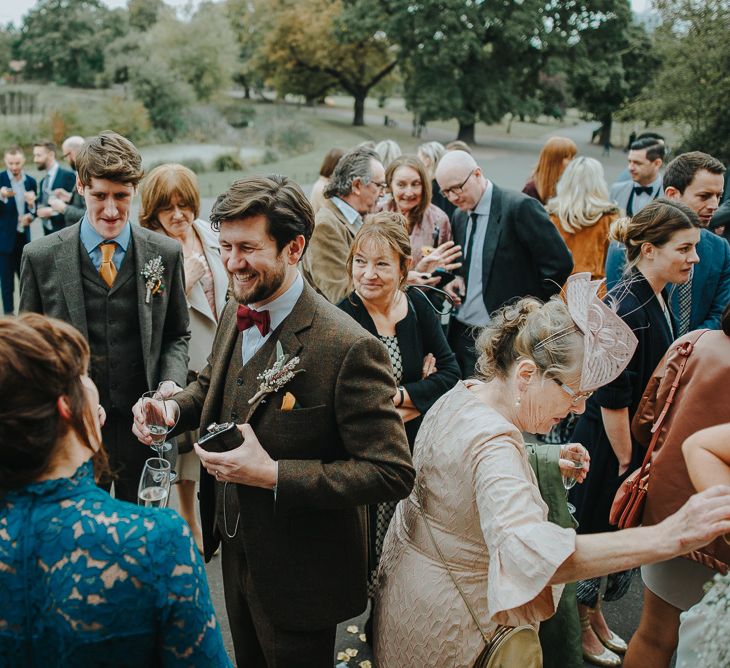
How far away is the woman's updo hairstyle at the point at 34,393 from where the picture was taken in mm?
1513

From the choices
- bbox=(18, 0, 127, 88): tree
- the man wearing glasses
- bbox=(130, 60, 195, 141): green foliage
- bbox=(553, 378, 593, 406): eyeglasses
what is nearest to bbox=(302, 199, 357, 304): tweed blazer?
the man wearing glasses

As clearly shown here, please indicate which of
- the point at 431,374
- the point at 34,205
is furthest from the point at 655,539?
the point at 34,205

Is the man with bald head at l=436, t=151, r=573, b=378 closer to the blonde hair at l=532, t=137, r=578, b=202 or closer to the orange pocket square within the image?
the blonde hair at l=532, t=137, r=578, b=202

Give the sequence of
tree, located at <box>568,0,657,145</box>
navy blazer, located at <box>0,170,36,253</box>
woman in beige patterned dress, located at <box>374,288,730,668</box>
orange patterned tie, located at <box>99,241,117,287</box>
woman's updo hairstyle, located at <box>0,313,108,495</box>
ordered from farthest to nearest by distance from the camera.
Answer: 1. tree, located at <box>568,0,657,145</box>
2. navy blazer, located at <box>0,170,36,253</box>
3. orange patterned tie, located at <box>99,241,117,287</box>
4. woman in beige patterned dress, located at <box>374,288,730,668</box>
5. woman's updo hairstyle, located at <box>0,313,108,495</box>

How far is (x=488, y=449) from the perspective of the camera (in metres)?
2.15

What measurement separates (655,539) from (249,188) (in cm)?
161

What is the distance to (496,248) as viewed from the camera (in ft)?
17.5

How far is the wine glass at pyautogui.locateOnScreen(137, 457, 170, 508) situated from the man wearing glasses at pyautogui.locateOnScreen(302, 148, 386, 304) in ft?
7.78

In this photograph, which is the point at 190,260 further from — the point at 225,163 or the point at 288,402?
the point at 225,163

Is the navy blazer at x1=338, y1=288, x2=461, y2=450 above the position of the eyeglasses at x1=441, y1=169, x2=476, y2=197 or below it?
below

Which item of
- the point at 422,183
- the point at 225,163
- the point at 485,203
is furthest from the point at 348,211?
the point at 225,163

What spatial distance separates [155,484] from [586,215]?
468 centimetres

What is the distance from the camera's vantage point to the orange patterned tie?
11.6 feet

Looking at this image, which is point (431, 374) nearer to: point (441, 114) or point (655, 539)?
point (655, 539)
